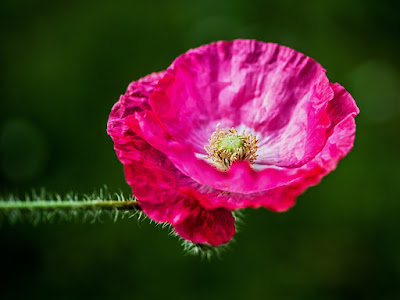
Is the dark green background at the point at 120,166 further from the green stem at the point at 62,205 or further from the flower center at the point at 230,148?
the green stem at the point at 62,205

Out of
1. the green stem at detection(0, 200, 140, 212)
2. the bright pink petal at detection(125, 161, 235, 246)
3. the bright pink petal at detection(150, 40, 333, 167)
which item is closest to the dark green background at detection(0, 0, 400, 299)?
the bright pink petal at detection(150, 40, 333, 167)

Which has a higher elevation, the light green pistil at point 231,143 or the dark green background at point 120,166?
the light green pistil at point 231,143

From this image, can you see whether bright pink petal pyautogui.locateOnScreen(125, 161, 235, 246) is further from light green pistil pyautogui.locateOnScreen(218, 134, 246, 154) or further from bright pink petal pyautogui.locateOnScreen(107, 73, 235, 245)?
light green pistil pyautogui.locateOnScreen(218, 134, 246, 154)

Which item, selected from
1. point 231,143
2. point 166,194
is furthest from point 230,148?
point 166,194

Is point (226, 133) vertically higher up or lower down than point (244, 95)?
lower down

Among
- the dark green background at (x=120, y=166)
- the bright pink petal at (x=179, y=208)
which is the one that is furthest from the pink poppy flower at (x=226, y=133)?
the dark green background at (x=120, y=166)

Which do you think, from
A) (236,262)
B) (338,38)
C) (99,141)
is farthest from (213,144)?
(338,38)

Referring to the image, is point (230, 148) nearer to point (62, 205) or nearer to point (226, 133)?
point (226, 133)

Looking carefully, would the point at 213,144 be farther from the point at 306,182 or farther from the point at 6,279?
the point at 6,279
